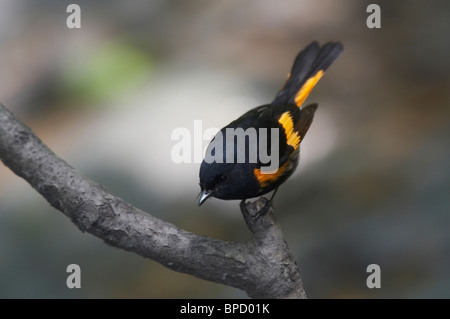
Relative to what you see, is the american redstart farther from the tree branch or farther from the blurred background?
the blurred background

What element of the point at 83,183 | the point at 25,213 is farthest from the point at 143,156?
the point at 83,183

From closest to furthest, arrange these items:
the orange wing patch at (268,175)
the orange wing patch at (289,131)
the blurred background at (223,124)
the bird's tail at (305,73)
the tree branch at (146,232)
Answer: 1. the tree branch at (146,232)
2. the orange wing patch at (268,175)
3. the orange wing patch at (289,131)
4. the bird's tail at (305,73)
5. the blurred background at (223,124)

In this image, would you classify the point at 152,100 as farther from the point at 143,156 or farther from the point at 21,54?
the point at 21,54

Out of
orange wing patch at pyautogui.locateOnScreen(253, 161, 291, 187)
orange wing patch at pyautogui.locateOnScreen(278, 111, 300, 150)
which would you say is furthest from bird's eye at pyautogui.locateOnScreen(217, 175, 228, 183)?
orange wing patch at pyautogui.locateOnScreen(278, 111, 300, 150)

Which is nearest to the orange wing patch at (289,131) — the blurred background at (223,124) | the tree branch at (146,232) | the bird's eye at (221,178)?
the bird's eye at (221,178)

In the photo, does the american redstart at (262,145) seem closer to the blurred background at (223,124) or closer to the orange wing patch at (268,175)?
the orange wing patch at (268,175)

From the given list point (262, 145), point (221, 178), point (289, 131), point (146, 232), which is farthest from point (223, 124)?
point (146, 232)
